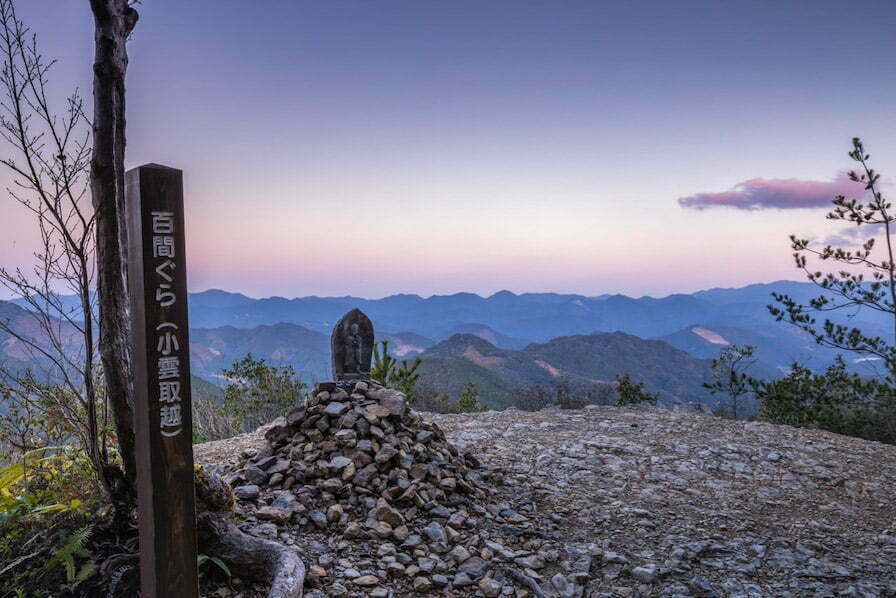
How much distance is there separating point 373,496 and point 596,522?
2566mm

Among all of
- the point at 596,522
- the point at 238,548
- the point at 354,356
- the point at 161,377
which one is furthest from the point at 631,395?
the point at 161,377

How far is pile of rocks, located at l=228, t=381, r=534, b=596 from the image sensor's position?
4.75m

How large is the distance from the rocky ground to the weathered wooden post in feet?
3.58

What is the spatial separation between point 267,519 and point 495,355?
203 ft

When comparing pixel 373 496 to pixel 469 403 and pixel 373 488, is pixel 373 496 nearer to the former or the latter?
pixel 373 488

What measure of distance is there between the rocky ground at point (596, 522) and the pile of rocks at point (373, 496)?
19 mm

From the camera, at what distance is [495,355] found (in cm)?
6619

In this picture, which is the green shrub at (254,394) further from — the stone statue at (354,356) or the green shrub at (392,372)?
the stone statue at (354,356)

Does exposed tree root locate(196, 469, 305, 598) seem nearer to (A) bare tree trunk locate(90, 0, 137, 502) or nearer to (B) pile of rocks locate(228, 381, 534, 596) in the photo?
(B) pile of rocks locate(228, 381, 534, 596)

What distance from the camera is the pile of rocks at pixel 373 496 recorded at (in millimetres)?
4754

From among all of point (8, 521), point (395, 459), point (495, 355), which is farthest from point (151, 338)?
point (495, 355)

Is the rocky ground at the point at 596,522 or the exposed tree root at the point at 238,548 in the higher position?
the exposed tree root at the point at 238,548

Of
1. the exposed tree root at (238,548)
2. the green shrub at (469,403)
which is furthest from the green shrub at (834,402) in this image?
the exposed tree root at (238,548)

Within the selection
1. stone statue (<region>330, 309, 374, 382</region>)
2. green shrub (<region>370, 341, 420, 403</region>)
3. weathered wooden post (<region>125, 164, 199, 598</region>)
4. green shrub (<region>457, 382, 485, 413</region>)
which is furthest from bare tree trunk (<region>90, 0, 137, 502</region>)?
green shrub (<region>457, 382, 485, 413</region>)
